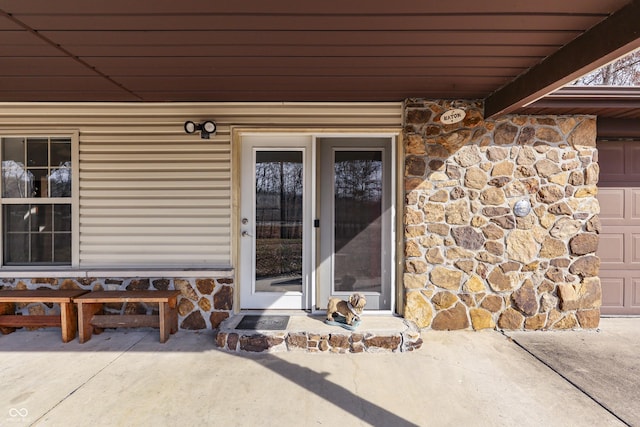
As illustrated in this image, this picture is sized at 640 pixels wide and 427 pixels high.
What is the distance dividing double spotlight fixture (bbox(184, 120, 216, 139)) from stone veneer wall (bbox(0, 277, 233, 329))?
60.3 inches

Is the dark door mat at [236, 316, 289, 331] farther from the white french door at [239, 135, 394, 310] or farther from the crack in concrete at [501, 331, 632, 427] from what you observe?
the crack in concrete at [501, 331, 632, 427]

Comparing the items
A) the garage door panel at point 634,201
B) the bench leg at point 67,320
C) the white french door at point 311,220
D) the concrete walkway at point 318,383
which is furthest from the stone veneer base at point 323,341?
the garage door panel at point 634,201

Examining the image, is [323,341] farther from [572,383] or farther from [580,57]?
[580,57]

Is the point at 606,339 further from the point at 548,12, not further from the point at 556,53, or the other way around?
the point at 548,12

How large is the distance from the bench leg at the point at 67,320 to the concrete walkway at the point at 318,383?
11 centimetres

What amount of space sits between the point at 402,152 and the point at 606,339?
2.70m

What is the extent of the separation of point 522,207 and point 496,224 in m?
0.31

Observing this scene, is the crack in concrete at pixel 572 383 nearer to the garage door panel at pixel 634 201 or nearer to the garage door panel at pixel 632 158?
the garage door panel at pixel 634 201

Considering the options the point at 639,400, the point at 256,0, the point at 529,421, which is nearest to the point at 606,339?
the point at 639,400

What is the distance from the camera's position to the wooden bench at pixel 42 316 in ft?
10.8

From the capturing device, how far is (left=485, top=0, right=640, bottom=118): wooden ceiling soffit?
6.34ft

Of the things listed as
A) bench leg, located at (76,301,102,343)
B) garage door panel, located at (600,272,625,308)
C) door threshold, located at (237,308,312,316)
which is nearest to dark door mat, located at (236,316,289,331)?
door threshold, located at (237,308,312,316)

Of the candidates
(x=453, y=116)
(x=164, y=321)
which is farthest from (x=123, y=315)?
(x=453, y=116)

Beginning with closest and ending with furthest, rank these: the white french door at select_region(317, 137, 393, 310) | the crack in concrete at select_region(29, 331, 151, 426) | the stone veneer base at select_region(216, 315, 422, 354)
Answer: the crack in concrete at select_region(29, 331, 151, 426) → the stone veneer base at select_region(216, 315, 422, 354) → the white french door at select_region(317, 137, 393, 310)
